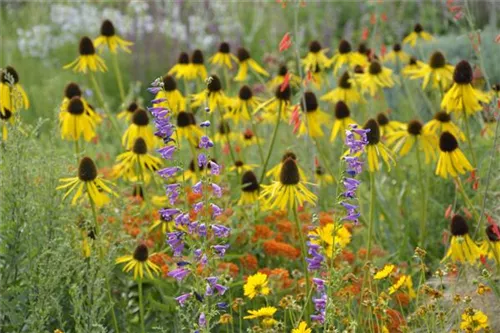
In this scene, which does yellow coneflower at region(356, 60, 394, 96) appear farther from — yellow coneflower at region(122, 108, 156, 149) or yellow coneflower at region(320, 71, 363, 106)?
yellow coneflower at region(122, 108, 156, 149)

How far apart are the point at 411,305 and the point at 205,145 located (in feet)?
5.61

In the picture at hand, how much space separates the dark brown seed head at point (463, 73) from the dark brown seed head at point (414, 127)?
1.03 ft

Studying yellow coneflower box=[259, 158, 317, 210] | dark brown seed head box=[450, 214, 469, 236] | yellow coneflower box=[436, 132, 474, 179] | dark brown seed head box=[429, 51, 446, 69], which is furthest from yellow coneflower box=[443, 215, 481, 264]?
dark brown seed head box=[429, 51, 446, 69]

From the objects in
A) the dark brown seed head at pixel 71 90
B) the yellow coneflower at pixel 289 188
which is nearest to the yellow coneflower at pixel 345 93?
the dark brown seed head at pixel 71 90

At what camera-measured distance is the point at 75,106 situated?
4352 millimetres

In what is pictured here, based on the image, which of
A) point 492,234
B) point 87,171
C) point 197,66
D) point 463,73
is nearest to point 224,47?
point 197,66

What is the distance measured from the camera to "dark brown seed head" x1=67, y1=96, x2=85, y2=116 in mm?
4344

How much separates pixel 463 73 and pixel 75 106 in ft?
5.33

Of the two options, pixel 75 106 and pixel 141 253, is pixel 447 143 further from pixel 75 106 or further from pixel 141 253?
pixel 75 106

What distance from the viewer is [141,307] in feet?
11.7

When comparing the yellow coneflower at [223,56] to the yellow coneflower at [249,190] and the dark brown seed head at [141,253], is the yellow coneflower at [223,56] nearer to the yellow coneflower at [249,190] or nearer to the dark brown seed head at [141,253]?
the yellow coneflower at [249,190]

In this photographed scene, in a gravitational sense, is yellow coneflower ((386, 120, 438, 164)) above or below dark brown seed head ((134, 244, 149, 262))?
above

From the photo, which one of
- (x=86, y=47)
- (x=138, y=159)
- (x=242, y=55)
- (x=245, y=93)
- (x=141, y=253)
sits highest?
(x=86, y=47)

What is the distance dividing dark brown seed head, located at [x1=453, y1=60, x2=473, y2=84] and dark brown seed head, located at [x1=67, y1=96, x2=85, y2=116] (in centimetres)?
158
